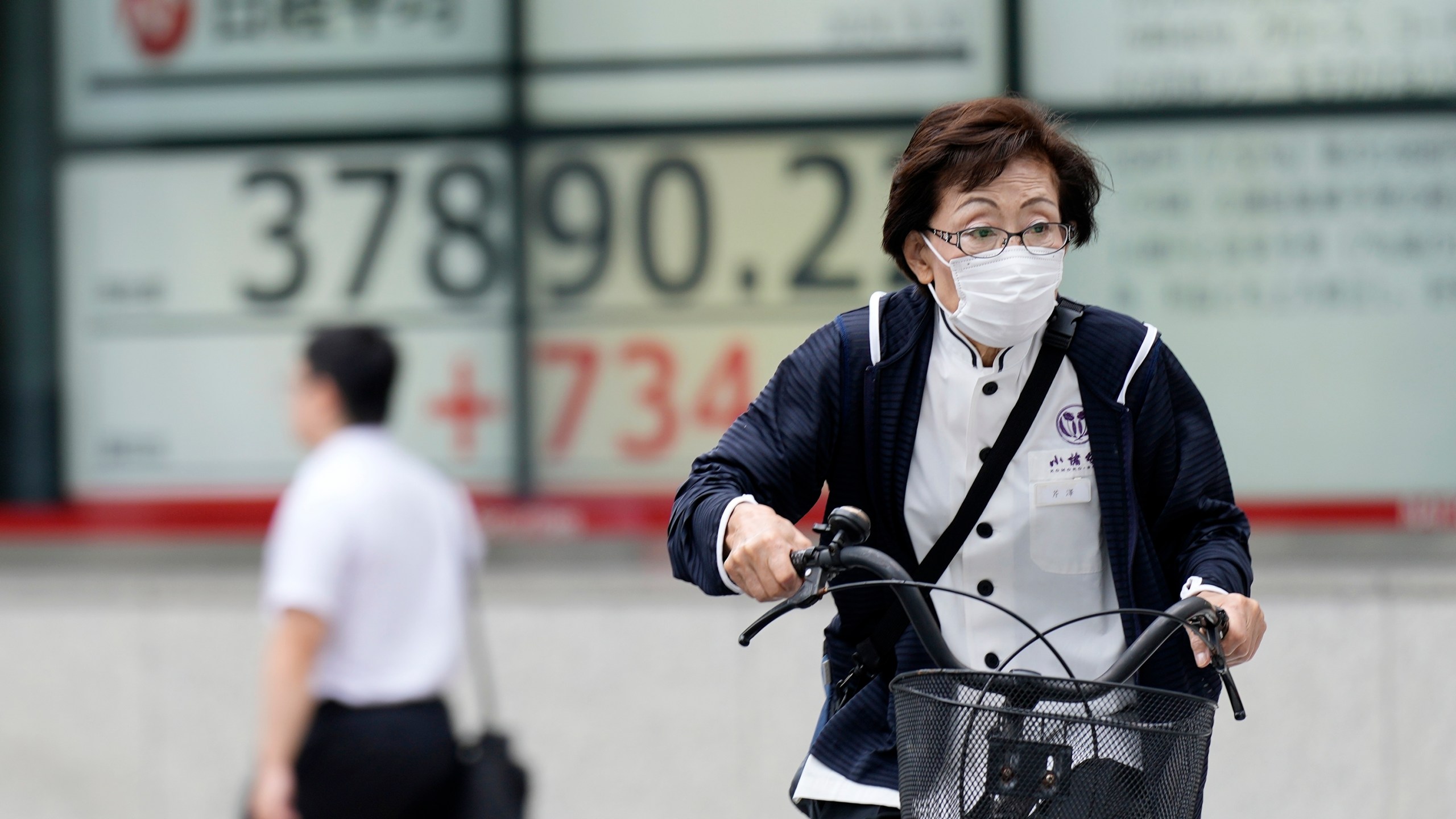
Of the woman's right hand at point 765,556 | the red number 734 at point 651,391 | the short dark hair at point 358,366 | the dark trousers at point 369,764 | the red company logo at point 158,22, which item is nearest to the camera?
the woman's right hand at point 765,556

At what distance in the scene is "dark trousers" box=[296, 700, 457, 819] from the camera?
11.8 ft

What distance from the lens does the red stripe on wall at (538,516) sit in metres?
5.55

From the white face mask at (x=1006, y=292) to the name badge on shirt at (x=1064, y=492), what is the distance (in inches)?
8.8

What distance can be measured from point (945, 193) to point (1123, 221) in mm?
3584

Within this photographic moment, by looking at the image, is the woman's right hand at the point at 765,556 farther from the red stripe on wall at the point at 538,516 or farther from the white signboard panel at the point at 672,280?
the white signboard panel at the point at 672,280

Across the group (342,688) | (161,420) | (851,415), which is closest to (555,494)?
(161,420)

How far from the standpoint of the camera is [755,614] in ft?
18.5

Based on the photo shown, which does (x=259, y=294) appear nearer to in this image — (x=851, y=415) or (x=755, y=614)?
(x=755, y=614)

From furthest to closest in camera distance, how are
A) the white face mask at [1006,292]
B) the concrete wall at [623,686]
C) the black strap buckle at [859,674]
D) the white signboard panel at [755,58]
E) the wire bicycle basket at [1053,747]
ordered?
the white signboard panel at [755,58]
the concrete wall at [623,686]
the black strap buckle at [859,674]
the white face mask at [1006,292]
the wire bicycle basket at [1053,747]

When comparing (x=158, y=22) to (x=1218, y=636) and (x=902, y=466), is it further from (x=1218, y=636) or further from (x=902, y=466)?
(x=1218, y=636)

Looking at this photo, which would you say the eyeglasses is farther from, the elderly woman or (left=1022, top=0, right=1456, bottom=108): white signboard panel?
(left=1022, top=0, right=1456, bottom=108): white signboard panel

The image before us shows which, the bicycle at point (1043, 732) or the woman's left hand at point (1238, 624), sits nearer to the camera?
the bicycle at point (1043, 732)

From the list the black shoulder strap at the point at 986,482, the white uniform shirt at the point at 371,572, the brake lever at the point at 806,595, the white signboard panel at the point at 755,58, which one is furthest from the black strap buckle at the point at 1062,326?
the white signboard panel at the point at 755,58

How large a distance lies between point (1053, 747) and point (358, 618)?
225cm
